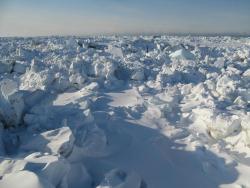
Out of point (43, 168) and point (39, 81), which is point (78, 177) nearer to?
point (43, 168)

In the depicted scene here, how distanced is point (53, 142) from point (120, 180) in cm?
72

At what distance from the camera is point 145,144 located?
12.8ft

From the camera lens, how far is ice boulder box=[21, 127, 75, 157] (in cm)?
318

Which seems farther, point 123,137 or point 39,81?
point 39,81

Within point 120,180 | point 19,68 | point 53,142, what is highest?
point 53,142

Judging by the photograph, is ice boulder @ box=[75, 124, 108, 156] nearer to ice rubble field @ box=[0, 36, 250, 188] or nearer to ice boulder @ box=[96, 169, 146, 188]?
ice rubble field @ box=[0, 36, 250, 188]

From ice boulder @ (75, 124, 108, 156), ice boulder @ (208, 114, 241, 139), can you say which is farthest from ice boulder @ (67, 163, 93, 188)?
ice boulder @ (208, 114, 241, 139)

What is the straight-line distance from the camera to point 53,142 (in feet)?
10.8

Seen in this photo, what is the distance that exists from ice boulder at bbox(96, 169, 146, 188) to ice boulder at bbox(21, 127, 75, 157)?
1.45 ft

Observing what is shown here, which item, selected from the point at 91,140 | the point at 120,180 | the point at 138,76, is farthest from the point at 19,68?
the point at 120,180

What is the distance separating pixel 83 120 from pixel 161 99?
1.78m

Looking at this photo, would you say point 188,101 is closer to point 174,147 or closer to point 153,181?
point 174,147

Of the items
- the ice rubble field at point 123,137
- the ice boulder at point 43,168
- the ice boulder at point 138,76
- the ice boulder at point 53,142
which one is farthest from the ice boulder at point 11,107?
the ice boulder at point 138,76

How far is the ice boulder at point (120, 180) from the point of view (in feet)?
9.30
